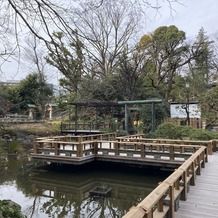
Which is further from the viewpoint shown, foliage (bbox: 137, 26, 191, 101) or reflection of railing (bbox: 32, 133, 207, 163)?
foliage (bbox: 137, 26, 191, 101)

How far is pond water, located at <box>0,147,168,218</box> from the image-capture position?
6544mm

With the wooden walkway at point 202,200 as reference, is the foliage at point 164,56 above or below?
above

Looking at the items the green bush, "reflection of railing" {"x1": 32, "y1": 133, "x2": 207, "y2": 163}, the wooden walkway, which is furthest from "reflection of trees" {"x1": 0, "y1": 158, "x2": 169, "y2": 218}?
the green bush

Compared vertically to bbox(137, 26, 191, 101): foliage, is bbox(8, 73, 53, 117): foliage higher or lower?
lower

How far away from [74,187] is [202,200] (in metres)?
4.88

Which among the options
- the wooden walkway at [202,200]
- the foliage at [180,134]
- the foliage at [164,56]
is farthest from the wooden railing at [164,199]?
the foliage at [164,56]

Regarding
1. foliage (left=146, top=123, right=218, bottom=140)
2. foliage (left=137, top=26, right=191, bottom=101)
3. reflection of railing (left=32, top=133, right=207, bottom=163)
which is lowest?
reflection of railing (left=32, top=133, right=207, bottom=163)

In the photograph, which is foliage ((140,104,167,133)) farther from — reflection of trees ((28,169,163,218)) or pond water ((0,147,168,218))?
reflection of trees ((28,169,163,218))

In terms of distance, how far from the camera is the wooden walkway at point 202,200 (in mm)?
3768

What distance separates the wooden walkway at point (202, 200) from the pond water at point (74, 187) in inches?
82.6

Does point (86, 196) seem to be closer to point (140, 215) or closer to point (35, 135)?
point (140, 215)

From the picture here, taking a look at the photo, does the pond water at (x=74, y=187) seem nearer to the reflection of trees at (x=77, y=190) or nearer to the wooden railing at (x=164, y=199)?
the reflection of trees at (x=77, y=190)

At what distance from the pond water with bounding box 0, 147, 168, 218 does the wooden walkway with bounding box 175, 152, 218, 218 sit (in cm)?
210

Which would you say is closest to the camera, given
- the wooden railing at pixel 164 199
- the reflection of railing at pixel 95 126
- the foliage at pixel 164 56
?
the wooden railing at pixel 164 199
